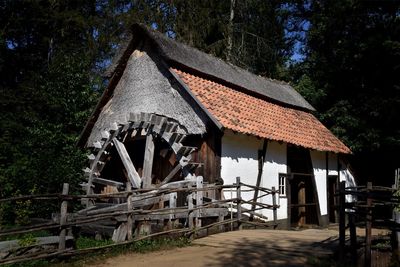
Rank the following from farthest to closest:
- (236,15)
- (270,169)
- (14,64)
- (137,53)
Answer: (236,15)
(14,64)
(137,53)
(270,169)

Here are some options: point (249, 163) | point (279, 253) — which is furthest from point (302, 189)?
point (279, 253)

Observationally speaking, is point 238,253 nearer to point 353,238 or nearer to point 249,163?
point 353,238

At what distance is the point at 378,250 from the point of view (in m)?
6.50

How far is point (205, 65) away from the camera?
13.9 meters

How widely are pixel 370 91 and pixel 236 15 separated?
10332 mm

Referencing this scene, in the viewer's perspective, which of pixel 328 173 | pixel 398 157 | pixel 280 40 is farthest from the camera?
pixel 280 40

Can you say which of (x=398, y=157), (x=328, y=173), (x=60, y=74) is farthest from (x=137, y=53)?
(x=398, y=157)

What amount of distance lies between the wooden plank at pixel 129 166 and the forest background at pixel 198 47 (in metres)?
2.24

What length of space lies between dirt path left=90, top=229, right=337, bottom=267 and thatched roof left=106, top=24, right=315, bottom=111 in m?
6.09

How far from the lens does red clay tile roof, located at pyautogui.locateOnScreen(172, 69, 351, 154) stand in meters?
12.0

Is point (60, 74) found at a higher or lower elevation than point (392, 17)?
lower

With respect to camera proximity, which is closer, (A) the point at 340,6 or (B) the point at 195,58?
(B) the point at 195,58

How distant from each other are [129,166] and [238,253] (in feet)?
20.1

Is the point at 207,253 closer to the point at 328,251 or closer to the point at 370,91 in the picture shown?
the point at 328,251
